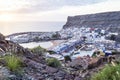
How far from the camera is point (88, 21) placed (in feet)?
477

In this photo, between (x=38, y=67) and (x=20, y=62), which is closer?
(x=20, y=62)

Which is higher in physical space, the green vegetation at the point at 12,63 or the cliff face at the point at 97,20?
the green vegetation at the point at 12,63

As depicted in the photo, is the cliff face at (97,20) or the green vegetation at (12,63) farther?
the cliff face at (97,20)

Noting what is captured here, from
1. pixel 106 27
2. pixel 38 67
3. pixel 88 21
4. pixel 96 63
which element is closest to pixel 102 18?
pixel 106 27

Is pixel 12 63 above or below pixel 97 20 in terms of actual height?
above

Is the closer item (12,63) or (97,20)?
(12,63)

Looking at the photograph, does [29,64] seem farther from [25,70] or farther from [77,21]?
[77,21]

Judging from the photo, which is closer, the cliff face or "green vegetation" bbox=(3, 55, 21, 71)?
"green vegetation" bbox=(3, 55, 21, 71)

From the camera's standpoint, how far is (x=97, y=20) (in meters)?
136

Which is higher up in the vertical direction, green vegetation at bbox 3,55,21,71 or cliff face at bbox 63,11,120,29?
green vegetation at bbox 3,55,21,71

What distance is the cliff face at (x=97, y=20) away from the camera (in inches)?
4973

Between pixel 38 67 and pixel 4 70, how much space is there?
2.77 metres

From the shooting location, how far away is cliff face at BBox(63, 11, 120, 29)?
126m

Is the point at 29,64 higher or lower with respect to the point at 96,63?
higher
